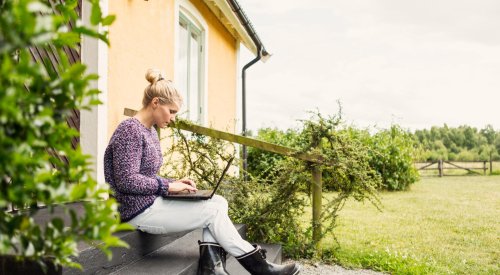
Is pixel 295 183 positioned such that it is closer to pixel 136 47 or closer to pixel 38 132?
pixel 136 47

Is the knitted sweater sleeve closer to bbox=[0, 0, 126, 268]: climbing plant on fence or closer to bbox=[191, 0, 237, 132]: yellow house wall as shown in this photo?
bbox=[0, 0, 126, 268]: climbing plant on fence

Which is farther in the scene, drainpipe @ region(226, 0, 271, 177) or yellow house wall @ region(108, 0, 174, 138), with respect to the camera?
drainpipe @ region(226, 0, 271, 177)

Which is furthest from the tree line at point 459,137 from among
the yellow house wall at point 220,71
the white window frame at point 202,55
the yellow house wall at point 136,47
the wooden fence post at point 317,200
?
the wooden fence post at point 317,200

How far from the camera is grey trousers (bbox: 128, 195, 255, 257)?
124 inches

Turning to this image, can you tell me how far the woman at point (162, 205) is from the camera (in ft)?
10.1

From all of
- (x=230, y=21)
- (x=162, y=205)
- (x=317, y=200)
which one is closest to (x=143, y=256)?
(x=162, y=205)

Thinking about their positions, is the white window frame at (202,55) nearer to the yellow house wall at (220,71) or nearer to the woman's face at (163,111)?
the yellow house wall at (220,71)

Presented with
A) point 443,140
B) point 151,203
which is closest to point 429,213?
point 151,203

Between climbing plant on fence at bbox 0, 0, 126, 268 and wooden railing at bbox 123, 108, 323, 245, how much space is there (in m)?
3.47

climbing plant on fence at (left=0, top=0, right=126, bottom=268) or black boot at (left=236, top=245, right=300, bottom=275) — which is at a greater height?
climbing plant on fence at (left=0, top=0, right=126, bottom=268)

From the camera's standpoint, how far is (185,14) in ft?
22.4

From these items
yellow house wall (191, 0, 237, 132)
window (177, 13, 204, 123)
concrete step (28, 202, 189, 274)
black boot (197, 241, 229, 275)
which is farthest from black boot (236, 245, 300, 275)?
yellow house wall (191, 0, 237, 132)

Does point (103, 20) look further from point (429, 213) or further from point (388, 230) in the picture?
point (429, 213)

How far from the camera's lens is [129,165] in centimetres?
301
